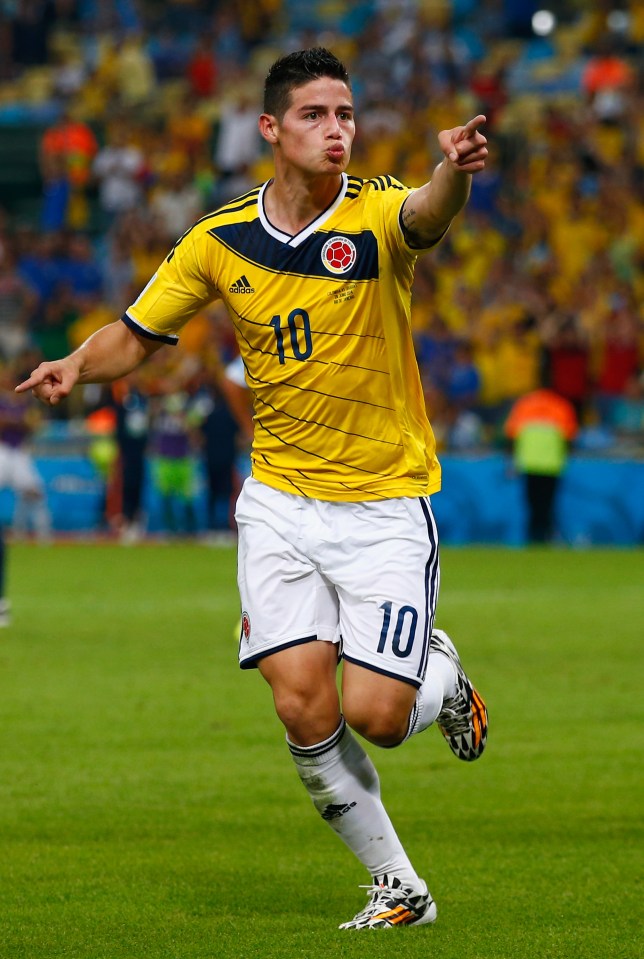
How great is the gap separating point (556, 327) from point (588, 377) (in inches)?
33.8

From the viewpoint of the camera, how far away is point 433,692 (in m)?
5.51

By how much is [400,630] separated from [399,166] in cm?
2111

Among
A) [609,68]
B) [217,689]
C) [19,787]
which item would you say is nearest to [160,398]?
[609,68]

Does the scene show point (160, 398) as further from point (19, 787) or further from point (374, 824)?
point (374, 824)

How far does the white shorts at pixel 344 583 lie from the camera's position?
5.21 metres

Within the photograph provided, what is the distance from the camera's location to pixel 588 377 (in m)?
21.8

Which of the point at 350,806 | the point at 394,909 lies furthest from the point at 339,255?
the point at 394,909

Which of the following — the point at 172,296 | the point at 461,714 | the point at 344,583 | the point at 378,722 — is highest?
the point at 172,296

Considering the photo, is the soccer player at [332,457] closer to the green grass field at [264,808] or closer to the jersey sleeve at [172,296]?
the jersey sleeve at [172,296]

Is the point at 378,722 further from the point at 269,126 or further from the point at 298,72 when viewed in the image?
the point at 298,72

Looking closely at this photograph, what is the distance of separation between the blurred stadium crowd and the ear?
15923 mm

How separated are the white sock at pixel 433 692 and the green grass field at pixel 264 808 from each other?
60 centimetres

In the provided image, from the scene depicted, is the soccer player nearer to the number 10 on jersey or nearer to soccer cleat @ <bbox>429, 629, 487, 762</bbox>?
the number 10 on jersey

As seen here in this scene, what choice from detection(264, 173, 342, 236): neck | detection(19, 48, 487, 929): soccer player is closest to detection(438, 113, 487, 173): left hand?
detection(19, 48, 487, 929): soccer player
